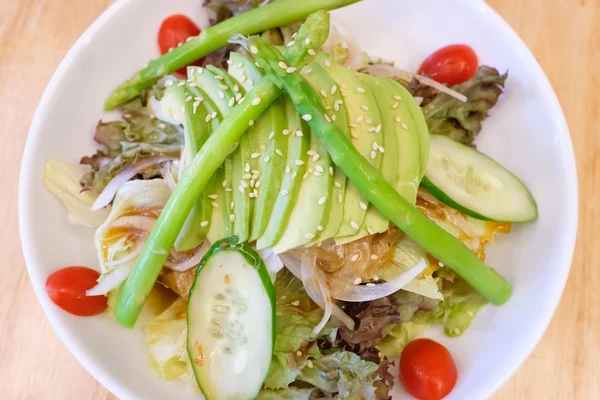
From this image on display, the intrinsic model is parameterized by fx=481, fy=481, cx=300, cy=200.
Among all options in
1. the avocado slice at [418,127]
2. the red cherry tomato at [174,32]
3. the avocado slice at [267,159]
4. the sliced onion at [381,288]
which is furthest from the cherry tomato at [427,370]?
the red cherry tomato at [174,32]

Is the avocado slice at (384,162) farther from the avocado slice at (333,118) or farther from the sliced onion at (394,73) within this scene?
the sliced onion at (394,73)

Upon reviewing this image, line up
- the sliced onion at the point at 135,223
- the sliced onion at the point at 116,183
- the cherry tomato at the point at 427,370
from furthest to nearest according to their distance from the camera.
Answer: the sliced onion at the point at 116,183 → the sliced onion at the point at 135,223 → the cherry tomato at the point at 427,370

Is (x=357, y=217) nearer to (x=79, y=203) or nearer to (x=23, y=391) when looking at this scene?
(x=79, y=203)

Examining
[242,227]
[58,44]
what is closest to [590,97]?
[242,227]

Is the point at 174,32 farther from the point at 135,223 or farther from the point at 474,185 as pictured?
the point at 474,185

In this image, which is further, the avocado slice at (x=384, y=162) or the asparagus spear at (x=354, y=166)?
the avocado slice at (x=384, y=162)

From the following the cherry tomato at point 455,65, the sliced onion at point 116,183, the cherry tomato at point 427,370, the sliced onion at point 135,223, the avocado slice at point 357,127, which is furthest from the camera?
the cherry tomato at point 455,65
